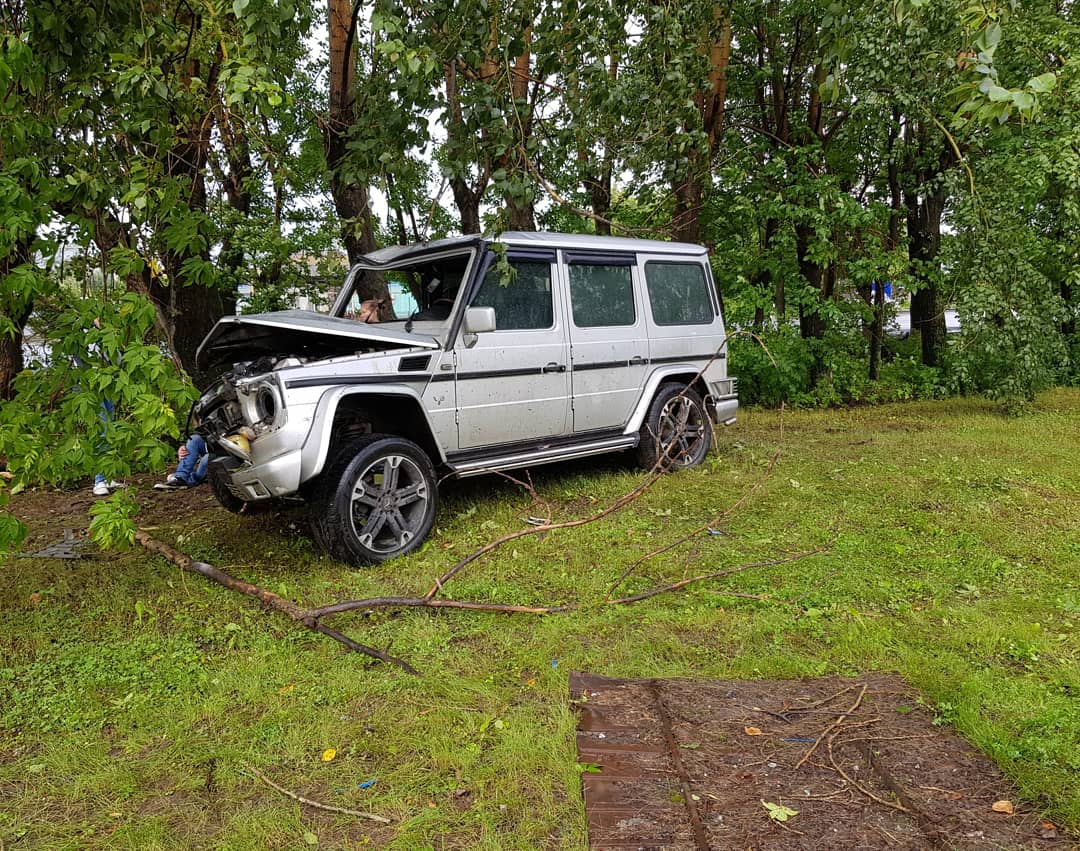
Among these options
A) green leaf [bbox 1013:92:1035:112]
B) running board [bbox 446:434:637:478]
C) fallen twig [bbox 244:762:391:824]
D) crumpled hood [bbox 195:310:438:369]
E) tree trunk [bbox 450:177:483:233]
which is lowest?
fallen twig [bbox 244:762:391:824]

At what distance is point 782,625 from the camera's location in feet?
12.5

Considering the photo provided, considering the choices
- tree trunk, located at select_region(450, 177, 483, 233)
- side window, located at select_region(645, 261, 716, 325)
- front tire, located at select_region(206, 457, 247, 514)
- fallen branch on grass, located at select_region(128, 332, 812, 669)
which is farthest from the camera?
tree trunk, located at select_region(450, 177, 483, 233)

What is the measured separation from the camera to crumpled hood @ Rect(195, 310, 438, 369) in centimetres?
480

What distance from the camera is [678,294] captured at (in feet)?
24.4

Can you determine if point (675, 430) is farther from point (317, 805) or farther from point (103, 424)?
point (317, 805)

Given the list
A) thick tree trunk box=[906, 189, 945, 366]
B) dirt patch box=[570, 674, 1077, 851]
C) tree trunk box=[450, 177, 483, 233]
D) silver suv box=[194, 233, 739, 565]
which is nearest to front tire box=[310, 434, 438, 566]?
silver suv box=[194, 233, 739, 565]

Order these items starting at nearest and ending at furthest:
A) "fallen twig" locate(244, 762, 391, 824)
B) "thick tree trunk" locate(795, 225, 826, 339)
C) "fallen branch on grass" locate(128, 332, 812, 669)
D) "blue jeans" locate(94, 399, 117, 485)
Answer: "fallen twig" locate(244, 762, 391, 824), "blue jeans" locate(94, 399, 117, 485), "fallen branch on grass" locate(128, 332, 812, 669), "thick tree trunk" locate(795, 225, 826, 339)

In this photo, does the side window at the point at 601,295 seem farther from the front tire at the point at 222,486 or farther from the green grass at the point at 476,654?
the front tire at the point at 222,486

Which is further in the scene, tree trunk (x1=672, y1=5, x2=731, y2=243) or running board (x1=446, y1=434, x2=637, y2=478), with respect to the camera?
tree trunk (x1=672, y1=5, x2=731, y2=243)

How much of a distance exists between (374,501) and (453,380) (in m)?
1.05

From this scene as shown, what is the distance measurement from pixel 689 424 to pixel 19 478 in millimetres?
5652

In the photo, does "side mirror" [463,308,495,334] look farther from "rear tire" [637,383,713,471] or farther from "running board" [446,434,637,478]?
"rear tire" [637,383,713,471]

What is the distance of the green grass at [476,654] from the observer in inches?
101

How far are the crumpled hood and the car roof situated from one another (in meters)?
0.94
